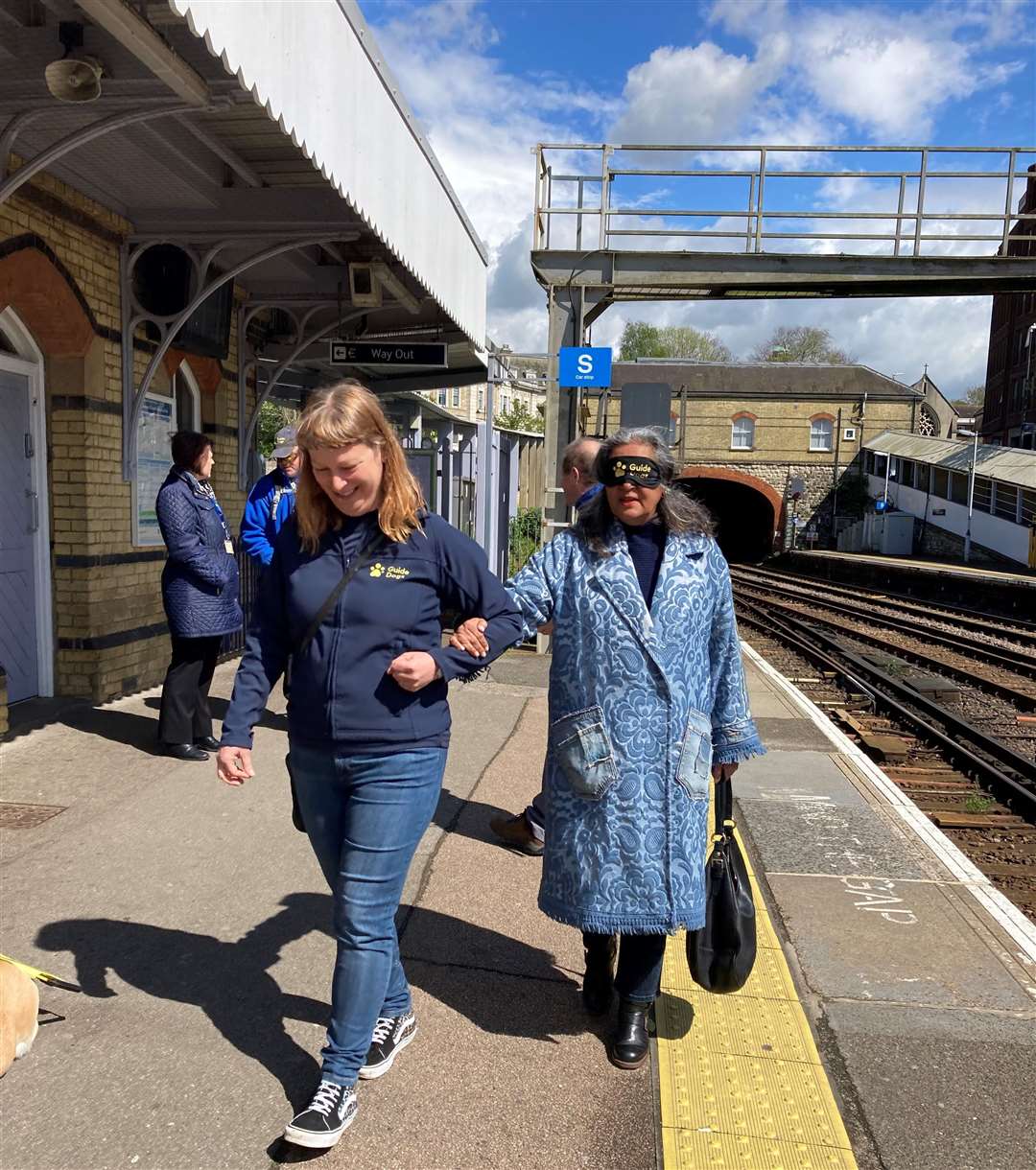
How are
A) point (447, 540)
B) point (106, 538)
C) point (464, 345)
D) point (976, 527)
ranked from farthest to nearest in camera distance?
point (976, 527) → point (464, 345) → point (106, 538) → point (447, 540)

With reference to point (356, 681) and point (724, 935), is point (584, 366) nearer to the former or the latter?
point (724, 935)

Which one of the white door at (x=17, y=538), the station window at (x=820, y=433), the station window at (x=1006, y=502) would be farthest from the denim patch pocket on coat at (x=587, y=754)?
the station window at (x=820, y=433)

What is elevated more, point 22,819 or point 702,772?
point 702,772

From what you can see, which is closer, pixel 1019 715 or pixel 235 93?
pixel 235 93

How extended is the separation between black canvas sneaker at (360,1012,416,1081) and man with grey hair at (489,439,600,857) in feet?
5.63

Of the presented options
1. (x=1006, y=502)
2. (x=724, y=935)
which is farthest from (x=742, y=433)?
(x=724, y=935)

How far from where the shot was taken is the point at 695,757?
2.88m

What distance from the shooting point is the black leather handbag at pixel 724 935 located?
9.57ft

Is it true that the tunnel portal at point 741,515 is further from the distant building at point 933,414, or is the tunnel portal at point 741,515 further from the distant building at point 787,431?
the distant building at point 933,414

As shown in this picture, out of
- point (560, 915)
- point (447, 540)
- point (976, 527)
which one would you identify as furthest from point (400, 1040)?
point (976, 527)

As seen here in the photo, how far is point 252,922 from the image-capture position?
3643mm

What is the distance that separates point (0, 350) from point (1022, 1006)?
6471 mm

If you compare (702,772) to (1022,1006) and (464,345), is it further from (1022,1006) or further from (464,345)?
(464,345)

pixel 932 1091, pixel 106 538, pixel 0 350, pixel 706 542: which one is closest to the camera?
pixel 932 1091
